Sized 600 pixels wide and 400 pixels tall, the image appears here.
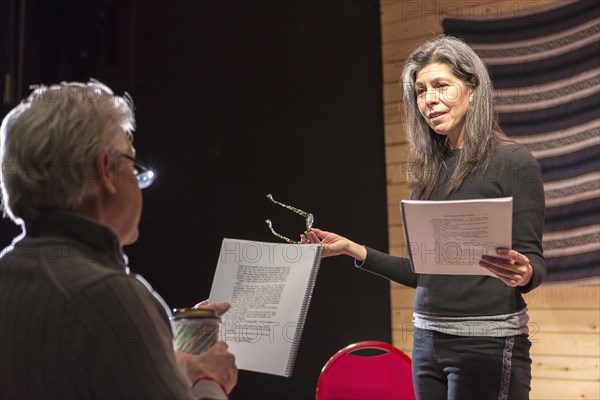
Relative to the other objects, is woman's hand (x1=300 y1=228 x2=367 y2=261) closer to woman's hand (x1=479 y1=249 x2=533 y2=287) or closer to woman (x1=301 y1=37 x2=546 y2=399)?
woman (x1=301 y1=37 x2=546 y2=399)

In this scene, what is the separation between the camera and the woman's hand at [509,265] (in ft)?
6.03

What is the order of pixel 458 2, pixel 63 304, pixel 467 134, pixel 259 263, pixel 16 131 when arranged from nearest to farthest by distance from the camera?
pixel 63 304, pixel 16 131, pixel 259 263, pixel 467 134, pixel 458 2

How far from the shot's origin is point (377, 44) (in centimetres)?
374

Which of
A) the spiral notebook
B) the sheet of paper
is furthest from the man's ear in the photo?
the sheet of paper

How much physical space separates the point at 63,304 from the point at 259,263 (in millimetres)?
764

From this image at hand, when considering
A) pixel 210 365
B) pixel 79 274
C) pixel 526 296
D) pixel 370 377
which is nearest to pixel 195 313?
pixel 210 365

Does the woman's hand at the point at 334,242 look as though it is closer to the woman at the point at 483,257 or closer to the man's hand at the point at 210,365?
the woman at the point at 483,257

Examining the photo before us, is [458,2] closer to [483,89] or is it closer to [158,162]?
[483,89]

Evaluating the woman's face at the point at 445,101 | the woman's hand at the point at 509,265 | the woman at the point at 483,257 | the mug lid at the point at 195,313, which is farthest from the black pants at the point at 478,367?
the mug lid at the point at 195,313

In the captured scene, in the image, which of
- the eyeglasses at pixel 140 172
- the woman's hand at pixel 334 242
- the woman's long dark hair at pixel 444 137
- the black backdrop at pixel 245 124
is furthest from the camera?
the black backdrop at pixel 245 124

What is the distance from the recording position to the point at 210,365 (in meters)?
1.35

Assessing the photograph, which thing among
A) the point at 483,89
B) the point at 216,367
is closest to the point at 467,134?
the point at 483,89

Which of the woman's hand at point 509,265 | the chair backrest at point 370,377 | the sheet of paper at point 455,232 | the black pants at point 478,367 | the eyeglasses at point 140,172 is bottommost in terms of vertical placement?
the chair backrest at point 370,377

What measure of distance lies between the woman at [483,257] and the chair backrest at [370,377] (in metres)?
0.63
